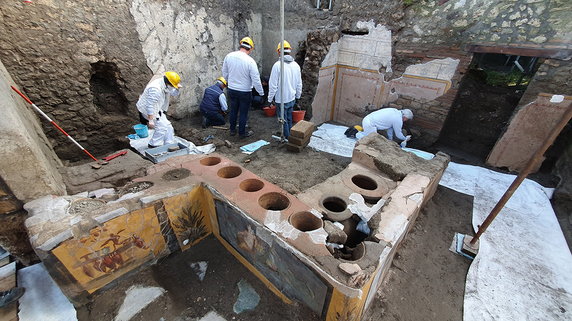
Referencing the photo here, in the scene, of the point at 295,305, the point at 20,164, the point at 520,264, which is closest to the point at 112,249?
the point at 20,164

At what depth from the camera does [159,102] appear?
14.5 feet

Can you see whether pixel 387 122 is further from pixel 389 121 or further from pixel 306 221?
pixel 306 221

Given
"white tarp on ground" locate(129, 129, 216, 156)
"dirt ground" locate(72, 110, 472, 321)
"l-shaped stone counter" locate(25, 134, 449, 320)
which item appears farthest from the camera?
"white tarp on ground" locate(129, 129, 216, 156)

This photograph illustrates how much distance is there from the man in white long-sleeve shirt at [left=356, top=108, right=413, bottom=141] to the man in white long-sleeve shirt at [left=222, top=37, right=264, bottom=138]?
2612mm

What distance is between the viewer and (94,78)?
16.0 ft

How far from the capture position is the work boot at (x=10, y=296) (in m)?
2.16

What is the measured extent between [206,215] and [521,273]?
13.3 ft

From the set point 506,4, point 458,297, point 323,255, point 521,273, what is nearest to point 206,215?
point 323,255

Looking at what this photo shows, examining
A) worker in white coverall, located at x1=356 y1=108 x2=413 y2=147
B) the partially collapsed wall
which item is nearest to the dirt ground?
worker in white coverall, located at x1=356 y1=108 x2=413 y2=147

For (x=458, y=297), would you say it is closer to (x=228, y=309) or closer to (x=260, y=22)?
(x=228, y=309)

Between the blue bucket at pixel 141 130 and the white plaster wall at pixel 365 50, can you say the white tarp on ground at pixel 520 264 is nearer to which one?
the white plaster wall at pixel 365 50

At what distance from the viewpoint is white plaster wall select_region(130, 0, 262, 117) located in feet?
16.5

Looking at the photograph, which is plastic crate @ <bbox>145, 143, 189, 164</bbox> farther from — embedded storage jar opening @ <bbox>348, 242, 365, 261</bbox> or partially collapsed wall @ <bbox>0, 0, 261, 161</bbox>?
embedded storage jar opening @ <bbox>348, 242, 365, 261</bbox>

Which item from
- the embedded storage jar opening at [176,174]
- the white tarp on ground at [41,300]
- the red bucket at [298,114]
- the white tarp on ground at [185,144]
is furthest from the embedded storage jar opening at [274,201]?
the red bucket at [298,114]
